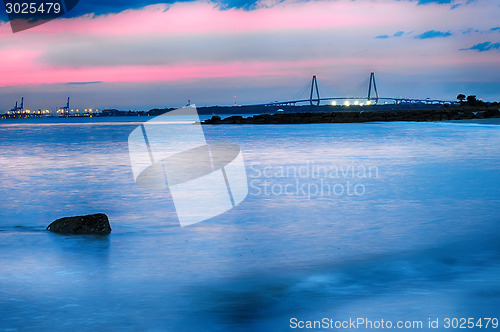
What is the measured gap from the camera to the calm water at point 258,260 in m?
5.00

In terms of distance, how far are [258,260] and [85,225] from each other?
2.86 m

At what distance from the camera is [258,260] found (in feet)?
22.8

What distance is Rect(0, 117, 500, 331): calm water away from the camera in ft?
16.4

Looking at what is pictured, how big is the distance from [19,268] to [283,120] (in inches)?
3316

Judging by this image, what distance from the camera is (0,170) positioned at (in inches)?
827

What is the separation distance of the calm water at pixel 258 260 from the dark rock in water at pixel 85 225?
0.25 meters

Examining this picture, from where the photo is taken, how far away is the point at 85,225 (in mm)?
8297

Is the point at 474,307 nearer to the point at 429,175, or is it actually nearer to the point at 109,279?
the point at 109,279

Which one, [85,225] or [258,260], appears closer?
[258,260]

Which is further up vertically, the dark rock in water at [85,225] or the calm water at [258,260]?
the dark rock in water at [85,225]

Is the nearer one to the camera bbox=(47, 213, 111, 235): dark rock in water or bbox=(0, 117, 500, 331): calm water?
bbox=(0, 117, 500, 331): calm water

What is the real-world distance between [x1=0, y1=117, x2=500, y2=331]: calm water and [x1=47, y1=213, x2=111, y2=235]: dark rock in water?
0.82ft

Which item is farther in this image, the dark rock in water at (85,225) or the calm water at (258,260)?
the dark rock in water at (85,225)

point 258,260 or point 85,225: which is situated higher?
point 85,225
